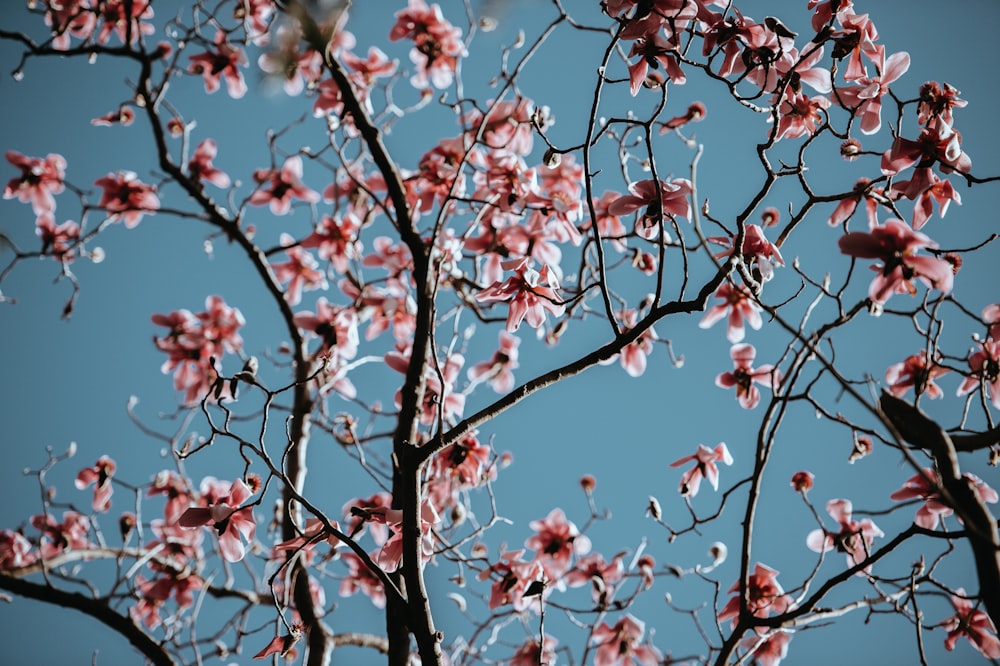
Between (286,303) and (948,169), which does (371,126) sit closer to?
(286,303)

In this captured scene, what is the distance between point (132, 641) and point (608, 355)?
53.4 inches

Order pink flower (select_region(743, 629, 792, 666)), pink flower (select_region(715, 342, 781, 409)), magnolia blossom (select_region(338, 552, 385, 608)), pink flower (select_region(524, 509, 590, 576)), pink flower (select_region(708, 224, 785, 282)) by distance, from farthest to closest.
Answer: magnolia blossom (select_region(338, 552, 385, 608)) < pink flower (select_region(524, 509, 590, 576)) < pink flower (select_region(715, 342, 781, 409)) < pink flower (select_region(743, 629, 792, 666)) < pink flower (select_region(708, 224, 785, 282))

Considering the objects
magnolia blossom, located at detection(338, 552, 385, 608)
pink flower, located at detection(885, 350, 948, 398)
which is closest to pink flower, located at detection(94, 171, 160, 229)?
magnolia blossom, located at detection(338, 552, 385, 608)

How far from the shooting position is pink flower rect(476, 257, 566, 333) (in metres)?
1.38

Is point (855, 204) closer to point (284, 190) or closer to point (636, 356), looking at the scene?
point (636, 356)

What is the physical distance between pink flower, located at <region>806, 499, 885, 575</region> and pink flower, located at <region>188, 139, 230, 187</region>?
7.07ft

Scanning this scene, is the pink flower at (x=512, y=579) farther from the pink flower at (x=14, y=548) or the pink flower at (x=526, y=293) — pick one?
the pink flower at (x=14, y=548)

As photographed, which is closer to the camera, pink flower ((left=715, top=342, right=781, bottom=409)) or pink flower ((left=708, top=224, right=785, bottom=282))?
pink flower ((left=708, top=224, right=785, bottom=282))

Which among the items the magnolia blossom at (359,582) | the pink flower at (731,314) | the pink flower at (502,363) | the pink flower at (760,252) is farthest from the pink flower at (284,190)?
the pink flower at (760,252)

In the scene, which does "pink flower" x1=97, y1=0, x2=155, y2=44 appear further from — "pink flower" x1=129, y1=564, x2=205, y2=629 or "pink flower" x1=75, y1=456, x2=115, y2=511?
"pink flower" x1=129, y1=564, x2=205, y2=629

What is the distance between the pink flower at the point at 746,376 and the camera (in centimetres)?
195

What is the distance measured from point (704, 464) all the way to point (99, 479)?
5.94ft

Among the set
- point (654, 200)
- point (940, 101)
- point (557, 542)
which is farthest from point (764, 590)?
point (940, 101)

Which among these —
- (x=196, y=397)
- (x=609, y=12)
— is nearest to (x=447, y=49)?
(x=609, y=12)
